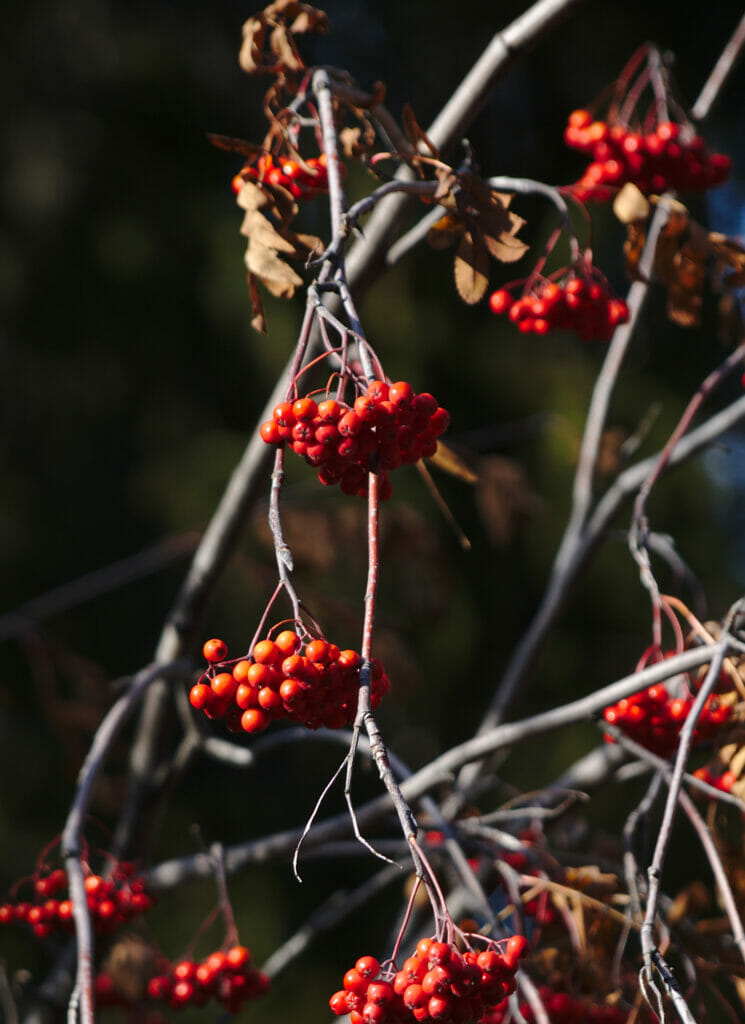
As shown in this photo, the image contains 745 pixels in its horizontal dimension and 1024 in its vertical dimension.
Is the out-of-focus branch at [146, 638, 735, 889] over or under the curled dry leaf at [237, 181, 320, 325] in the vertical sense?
under

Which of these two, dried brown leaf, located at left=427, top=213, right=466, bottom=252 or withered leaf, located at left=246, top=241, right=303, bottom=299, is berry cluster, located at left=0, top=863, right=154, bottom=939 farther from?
dried brown leaf, located at left=427, top=213, right=466, bottom=252

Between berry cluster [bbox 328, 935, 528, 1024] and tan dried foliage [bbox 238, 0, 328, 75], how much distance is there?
107 cm

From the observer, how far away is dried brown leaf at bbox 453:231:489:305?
4.07 feet

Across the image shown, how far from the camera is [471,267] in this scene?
125 centimetres

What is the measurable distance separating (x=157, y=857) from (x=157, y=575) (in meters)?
1.08

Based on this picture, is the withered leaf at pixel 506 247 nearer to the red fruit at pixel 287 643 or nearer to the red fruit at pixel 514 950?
the red fruit at pixel 287 643

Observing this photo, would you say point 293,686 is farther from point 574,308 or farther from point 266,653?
point 574,308

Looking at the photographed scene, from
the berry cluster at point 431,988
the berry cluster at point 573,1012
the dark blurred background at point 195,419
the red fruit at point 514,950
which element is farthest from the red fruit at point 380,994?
the dark blurred background at point 195,419

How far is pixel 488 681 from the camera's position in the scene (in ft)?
13.4

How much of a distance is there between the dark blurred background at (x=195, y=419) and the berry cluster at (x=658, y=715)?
2.06 m

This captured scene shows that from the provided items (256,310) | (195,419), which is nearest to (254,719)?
(256,310)

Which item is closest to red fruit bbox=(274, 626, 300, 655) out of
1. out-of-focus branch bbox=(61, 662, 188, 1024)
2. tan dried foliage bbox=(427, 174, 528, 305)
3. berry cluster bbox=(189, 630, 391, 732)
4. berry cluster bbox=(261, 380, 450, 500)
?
berry cluster bbox=(189, 630, 391, 732)

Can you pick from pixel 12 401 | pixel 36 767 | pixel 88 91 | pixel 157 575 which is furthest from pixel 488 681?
pixel 88 91

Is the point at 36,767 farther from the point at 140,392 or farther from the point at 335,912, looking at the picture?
the point at 335,912
